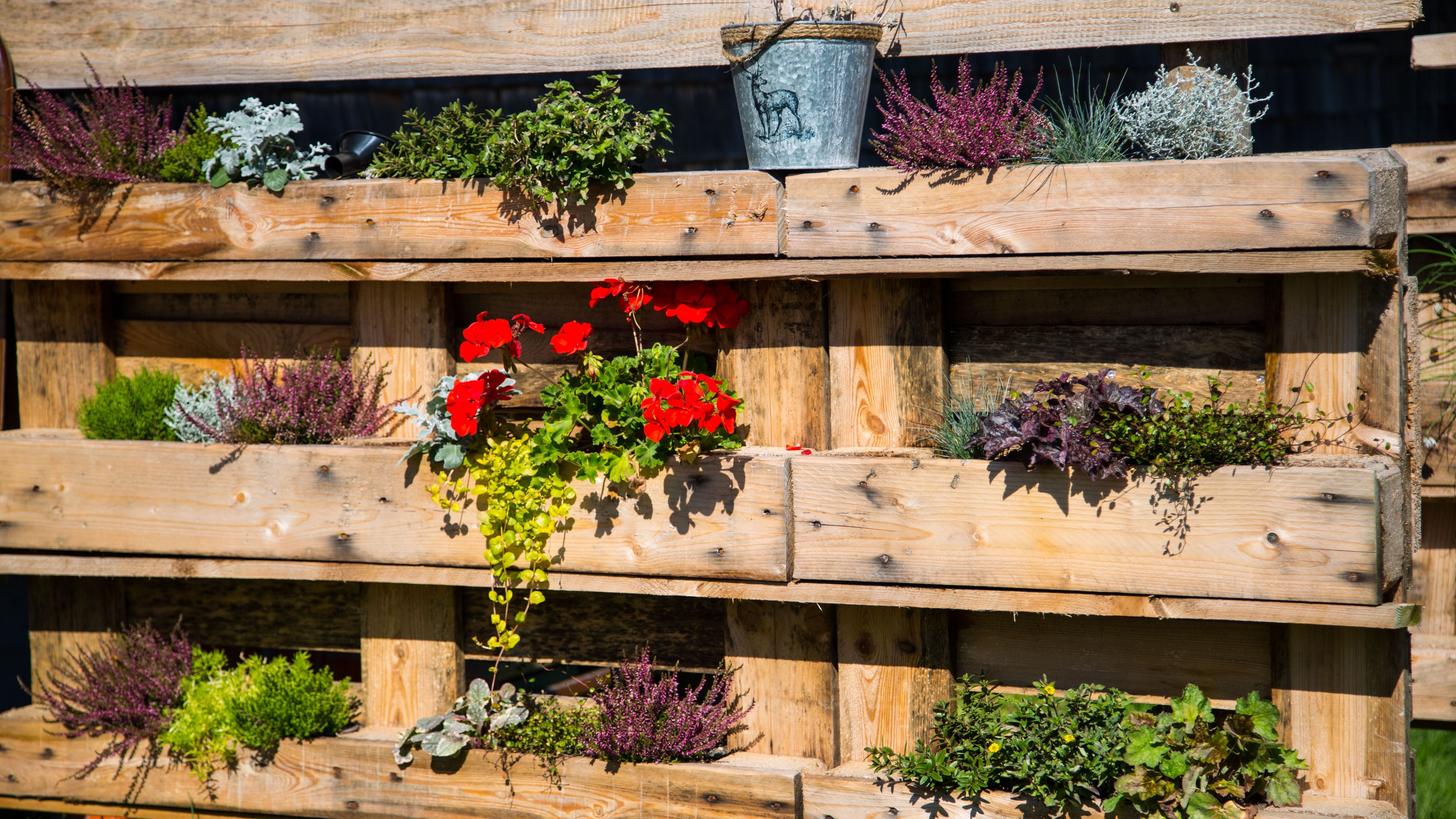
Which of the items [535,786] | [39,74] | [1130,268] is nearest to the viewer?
[1130,268]

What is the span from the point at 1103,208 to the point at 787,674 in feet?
5.46

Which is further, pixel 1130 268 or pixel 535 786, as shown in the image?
pixel 535 786

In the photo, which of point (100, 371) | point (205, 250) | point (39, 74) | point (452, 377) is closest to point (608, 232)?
point (452, 377)

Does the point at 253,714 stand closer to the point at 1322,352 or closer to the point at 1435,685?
the point at 1322,352

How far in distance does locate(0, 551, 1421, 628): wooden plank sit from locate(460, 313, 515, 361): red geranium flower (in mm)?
685

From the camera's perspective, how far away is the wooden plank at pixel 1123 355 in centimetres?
297

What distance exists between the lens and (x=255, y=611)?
3.78 m

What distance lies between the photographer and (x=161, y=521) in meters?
3.43

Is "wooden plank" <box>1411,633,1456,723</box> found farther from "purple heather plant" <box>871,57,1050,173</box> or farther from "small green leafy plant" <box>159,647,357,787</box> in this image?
"small green leafy plant" <box>159,647,357,787</box>

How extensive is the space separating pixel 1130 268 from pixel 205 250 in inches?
111

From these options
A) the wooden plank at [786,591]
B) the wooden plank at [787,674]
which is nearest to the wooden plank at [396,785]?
the wooden plank at [787,674]

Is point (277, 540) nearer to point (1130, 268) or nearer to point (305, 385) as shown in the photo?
point (305, 385)

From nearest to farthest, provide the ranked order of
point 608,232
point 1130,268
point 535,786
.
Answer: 1. point 1130,268
2. point 608,232
3. point 535,786

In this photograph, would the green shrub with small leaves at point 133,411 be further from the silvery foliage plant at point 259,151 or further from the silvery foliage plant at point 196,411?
the silvery foliage plant at point 259,151
